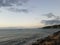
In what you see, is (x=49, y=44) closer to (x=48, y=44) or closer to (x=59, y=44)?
(x=48, y=44)

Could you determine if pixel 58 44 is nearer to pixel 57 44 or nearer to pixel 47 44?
pixel 57 44

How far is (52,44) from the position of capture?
1816 cm

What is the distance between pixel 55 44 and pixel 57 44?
1.00ft

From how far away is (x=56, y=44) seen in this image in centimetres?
1797

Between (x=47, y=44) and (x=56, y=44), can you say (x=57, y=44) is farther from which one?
(x=47, y=44)

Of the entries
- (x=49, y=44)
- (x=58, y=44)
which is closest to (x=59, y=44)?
(x=58, y=44)

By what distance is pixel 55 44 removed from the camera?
18094 mm

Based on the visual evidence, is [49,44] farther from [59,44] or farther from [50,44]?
[59,44]

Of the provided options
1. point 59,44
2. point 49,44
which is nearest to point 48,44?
point 49,44

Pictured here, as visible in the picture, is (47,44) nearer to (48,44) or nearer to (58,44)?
(48,44)

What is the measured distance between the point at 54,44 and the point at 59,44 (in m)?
0.74

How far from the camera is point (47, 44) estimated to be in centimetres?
1828

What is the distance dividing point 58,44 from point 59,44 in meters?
0.14

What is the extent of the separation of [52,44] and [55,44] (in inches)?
14.8
